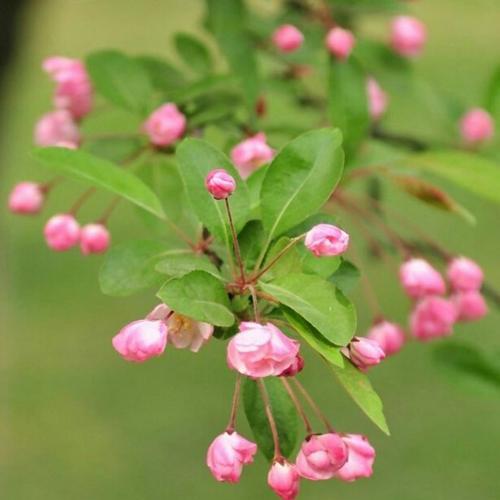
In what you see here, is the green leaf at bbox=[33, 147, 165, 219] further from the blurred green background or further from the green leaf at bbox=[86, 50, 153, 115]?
the blurred green background

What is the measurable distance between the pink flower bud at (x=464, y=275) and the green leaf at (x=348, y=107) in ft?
0.79

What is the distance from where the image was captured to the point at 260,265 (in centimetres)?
125

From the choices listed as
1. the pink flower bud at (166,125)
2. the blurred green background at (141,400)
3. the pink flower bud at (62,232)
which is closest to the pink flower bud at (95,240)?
the pink flower bud at (62,232)

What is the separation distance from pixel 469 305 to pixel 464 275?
94 mm

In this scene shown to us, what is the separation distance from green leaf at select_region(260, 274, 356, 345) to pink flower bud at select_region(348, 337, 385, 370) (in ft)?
0.12

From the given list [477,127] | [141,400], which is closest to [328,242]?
[477,127]

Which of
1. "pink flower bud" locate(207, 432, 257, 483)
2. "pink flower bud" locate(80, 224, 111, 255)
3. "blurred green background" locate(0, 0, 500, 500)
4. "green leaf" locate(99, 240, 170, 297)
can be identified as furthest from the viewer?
"blurred green background" locate(0, 0, 500, 500)

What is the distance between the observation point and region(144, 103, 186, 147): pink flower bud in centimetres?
158

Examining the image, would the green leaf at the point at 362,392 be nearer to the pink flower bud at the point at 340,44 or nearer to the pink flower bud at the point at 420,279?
the pink flower bud at the point at 420,279

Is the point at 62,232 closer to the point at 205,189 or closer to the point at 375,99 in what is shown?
the point at 205,189

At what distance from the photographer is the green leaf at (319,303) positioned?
1.11m

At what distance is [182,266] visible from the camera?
1.22m

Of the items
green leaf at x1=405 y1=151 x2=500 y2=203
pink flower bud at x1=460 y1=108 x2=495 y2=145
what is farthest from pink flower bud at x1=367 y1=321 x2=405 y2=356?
pink flower bud at x1=460 y1=108 x2=495 y2=145

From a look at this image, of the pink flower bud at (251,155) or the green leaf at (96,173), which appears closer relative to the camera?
the green leaf at (96,173)
